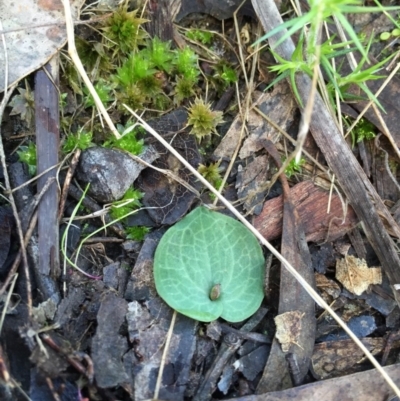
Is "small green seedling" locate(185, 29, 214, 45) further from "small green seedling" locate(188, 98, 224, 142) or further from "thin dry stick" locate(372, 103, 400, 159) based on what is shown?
"thin dry stick" locate(372, 103, 400, 159)

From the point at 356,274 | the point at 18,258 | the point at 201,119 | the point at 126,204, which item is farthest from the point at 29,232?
the point at 356,274

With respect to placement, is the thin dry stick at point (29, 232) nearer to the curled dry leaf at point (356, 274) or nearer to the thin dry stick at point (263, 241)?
the thin dry stick at point (263, 241)

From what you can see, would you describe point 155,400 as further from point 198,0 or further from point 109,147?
point 198,0

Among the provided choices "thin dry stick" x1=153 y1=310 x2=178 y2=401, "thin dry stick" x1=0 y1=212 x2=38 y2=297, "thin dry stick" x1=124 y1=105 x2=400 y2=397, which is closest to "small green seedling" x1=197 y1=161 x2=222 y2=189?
"thin dry stick" x1=124 y1=105 x2=400 y2=397

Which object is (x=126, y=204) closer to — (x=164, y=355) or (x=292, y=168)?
(x=164, y=355)

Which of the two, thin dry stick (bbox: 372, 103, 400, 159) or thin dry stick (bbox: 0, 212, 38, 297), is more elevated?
thin dry stick (bbox: 0, 212, 38, 297)

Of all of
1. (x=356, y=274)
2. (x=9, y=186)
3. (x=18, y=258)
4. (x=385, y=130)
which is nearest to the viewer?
(x=18, y=258)

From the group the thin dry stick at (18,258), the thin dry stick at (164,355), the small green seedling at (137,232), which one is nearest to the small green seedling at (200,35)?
the small green seedling at (137,232)

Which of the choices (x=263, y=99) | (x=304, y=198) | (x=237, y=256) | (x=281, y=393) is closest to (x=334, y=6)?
(x=263, y=99)
